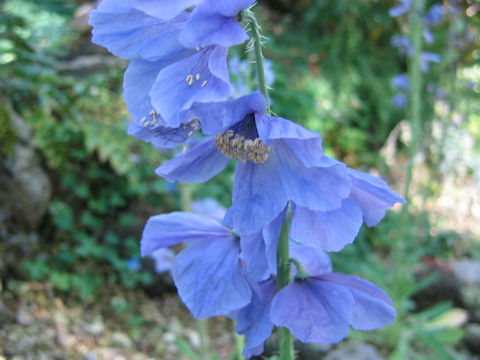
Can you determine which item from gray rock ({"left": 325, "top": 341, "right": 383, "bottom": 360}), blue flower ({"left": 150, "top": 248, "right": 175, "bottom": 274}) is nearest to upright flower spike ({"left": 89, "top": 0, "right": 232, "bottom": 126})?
blue flower ({"left": 150, "top": 248, "right": 175, "bottom": 274})

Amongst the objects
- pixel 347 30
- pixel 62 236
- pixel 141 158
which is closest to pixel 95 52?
pixel 141 158

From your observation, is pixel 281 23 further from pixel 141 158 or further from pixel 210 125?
pixel 210 125

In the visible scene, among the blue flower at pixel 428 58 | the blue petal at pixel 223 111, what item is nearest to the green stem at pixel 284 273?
the blue petal at pixel 223 111

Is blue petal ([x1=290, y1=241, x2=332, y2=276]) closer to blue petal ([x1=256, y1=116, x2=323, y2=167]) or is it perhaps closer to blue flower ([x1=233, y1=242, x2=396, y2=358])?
blue flower ([x1=233, y1=242, x2=396, y2=358])

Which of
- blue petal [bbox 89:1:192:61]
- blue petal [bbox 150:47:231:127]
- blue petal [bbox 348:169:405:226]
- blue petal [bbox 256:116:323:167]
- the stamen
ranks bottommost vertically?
blue petal [bbox 348:169:405:226]

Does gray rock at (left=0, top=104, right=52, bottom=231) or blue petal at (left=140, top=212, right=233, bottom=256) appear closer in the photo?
blue petal at (left=140, top=212, right=233, bottom=256)

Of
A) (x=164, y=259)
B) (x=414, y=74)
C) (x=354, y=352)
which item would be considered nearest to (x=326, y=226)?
(x=164, y=259)

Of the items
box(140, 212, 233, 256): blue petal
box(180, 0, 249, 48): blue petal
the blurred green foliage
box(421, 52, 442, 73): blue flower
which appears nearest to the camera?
box(180, 0, 249, 48): blue petal
